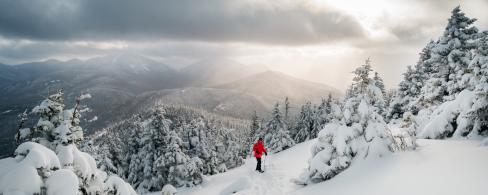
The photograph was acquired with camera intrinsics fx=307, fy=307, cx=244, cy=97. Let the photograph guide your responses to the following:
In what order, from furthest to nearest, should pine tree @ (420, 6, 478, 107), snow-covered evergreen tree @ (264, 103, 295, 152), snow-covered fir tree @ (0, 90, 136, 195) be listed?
snow-covered evergreen tree @ (264, 103, 295, 152) < pine tree @ (420, 6, 478, 107) < snow-covered fir tree @ (0, 90, 136, 195)

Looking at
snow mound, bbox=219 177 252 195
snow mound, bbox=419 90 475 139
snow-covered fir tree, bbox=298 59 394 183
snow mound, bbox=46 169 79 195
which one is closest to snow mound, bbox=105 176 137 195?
snow mound, bbox=46 169 79 195

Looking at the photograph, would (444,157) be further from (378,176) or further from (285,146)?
(285,146)

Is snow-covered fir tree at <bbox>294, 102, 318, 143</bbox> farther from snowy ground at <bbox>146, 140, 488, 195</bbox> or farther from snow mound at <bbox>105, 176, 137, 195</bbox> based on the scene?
snow mound at <bbox>105, 176, 137, 195</bbox>

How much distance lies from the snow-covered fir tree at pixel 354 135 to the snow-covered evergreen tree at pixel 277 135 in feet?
118

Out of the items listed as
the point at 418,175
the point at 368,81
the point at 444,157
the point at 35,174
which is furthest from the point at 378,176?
the point at 35,174

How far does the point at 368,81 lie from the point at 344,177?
4705 millimetres

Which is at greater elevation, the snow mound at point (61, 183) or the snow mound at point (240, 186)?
the snow mound at point (61, 183)

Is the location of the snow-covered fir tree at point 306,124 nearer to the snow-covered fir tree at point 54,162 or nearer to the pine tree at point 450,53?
the pine tree at point 450,53

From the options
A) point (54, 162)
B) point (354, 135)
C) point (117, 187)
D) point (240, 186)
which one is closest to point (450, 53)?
point (354, 135)

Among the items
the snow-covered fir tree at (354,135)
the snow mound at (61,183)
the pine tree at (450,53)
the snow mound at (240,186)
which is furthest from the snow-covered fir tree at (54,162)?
the pine tree at (450,53)

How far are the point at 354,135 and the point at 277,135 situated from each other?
125 ft

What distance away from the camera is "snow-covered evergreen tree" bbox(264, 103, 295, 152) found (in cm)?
5044

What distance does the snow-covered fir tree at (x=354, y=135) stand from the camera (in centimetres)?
1306

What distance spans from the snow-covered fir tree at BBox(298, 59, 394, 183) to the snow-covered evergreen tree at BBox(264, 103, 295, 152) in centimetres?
3600
